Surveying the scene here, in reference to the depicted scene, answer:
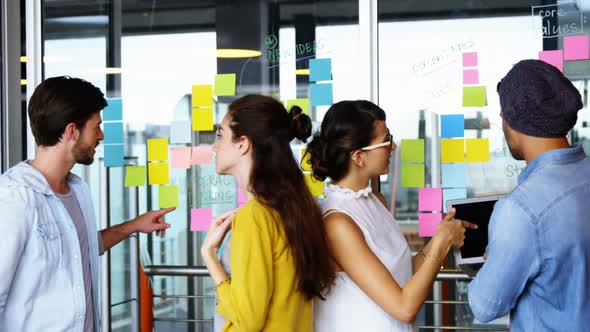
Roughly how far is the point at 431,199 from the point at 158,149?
1.24 metres

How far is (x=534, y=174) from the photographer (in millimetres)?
1635

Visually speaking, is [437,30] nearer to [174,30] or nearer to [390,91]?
[390,91]

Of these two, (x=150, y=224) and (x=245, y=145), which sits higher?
(x=245, y=145)

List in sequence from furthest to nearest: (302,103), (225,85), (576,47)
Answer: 1. (225,85)
2. (302,103)
3. (576,47)

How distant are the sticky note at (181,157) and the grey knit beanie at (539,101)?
1986 mm

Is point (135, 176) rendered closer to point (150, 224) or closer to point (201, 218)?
point (201, 218)

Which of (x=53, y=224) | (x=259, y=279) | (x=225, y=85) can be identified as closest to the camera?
(x=259, y=279)

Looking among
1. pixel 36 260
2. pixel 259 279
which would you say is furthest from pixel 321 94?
pixel 259 279

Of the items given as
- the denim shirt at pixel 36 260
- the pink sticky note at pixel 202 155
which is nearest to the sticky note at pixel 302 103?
the pink sticky note at pixel 202 155

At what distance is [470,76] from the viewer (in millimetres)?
3195

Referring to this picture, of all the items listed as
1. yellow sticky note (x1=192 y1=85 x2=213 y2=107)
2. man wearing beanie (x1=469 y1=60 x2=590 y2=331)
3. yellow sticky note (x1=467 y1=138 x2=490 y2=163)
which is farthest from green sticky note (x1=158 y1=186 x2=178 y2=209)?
man wearing beanie (x1=469 y1=60 x2=590 y2=331)

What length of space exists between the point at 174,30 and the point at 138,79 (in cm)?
28

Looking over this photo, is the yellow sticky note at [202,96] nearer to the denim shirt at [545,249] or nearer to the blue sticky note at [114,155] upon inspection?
the blue sticky note at [114,155]

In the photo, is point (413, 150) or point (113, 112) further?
point (113, 112)
